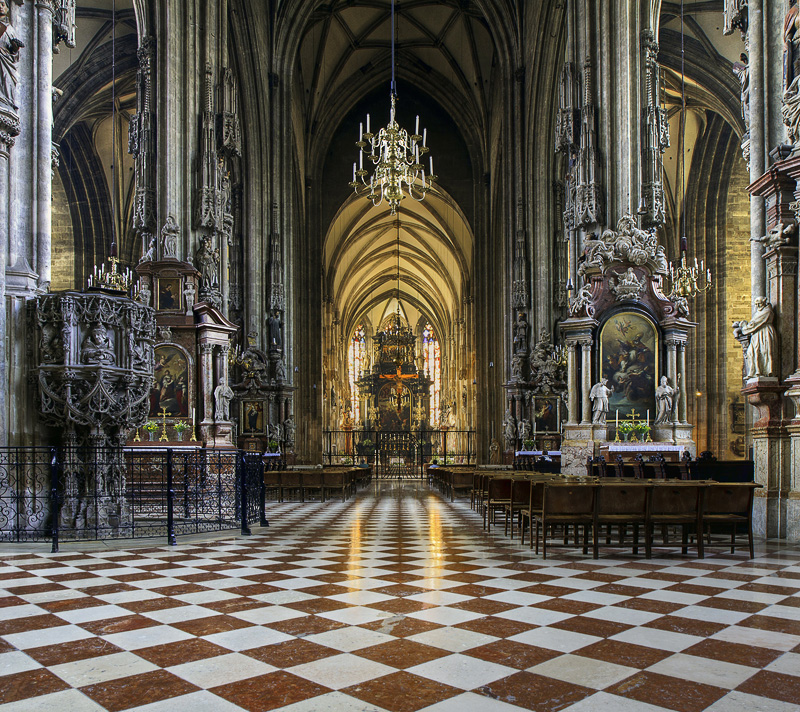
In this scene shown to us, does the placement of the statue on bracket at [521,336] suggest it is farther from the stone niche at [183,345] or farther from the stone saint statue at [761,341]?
the stone saint statue at [761,341]

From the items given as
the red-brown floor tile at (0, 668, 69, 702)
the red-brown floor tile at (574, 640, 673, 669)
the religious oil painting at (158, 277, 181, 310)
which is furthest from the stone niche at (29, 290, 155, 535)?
the religious oil painting at (158, 277, 181, 310)

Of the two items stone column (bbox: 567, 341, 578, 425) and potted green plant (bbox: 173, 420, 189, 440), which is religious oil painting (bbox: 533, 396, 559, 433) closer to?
stone column (bbox: 567, 341, 578, 425)

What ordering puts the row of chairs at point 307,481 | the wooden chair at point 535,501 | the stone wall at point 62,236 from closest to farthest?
the wooden chair at point 535,501 → the row of chairs at point 307,481 → the stone wall at point 62,236

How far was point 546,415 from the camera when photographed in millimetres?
23562

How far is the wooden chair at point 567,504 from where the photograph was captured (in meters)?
7.12

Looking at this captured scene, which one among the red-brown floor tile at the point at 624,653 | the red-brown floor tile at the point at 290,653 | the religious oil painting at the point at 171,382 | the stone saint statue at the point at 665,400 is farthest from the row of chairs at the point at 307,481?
the red-brown floor tile at the point at 624,653

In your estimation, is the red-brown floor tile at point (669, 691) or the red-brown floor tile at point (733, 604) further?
the red-brown floor tile at point (733, 604)

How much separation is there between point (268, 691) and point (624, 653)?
1.87 meters

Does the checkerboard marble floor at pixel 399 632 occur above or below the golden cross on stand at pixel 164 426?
below

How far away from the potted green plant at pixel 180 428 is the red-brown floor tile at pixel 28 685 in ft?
39.8

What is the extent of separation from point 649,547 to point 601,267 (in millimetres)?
10567

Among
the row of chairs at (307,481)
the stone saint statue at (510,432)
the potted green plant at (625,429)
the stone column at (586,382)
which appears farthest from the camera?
the stone saint statue at (510,432)

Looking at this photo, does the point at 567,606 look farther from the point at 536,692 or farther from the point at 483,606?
the point at 536,692

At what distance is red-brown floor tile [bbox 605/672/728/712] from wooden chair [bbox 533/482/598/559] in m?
3.68
